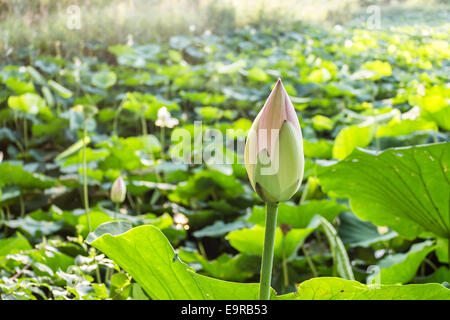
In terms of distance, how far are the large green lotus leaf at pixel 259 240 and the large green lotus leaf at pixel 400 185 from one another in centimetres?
6

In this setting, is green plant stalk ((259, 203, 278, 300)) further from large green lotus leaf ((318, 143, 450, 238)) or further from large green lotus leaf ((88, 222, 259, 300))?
large green lotus leaf ((318, 143, 450, 238))

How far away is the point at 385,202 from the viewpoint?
51 centimetres

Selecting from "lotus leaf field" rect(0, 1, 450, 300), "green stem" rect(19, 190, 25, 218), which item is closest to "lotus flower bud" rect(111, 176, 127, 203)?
"lotus leaf field" rect(0, 1, 450, 300)

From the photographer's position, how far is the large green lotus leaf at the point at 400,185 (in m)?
0.43

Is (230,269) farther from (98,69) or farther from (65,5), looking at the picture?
(65,5)

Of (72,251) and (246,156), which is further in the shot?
(72,251)

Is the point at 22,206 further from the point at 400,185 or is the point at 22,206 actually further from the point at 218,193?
the point at 400,185

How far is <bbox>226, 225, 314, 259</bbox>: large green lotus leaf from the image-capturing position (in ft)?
1.74

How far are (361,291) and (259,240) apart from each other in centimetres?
28

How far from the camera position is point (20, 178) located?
968mm

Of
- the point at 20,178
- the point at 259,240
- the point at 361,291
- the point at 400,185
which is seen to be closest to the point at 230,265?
the point at 259,240

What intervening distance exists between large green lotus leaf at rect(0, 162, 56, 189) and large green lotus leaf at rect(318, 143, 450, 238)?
0.65m

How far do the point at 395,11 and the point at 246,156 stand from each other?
3.00 m

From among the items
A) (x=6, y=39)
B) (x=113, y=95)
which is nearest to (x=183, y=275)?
(x=113, y=95)
